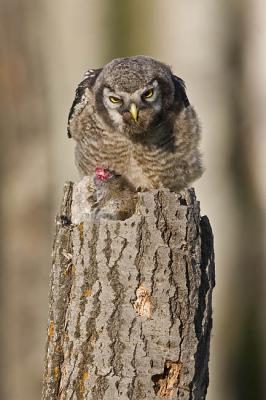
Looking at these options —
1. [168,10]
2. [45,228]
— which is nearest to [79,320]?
[168,10]

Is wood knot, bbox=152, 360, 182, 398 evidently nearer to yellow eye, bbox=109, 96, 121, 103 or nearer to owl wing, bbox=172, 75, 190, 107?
yellow eye, bbox=109, 96, 121, 103

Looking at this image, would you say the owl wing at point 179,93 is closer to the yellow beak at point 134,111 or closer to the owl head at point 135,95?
the owl head at point 135,95

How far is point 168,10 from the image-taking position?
1042cm

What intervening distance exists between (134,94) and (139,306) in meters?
2.25

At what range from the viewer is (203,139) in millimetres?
10453

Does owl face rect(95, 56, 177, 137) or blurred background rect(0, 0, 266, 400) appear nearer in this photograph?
owl face rect(95, 56, 177, 137)
